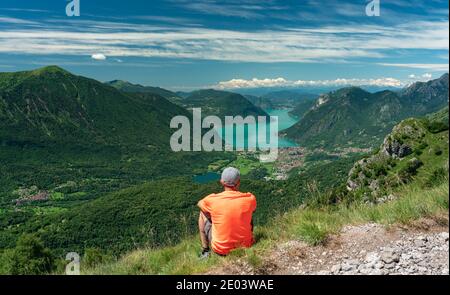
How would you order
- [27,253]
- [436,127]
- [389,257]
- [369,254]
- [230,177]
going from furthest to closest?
[436,127], [27,253], [230,177], [369,254], [389,257]

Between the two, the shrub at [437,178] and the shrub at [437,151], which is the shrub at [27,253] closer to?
the shrub at [437,178]

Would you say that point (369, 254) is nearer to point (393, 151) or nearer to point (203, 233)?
point (203, 233)

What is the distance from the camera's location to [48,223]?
16025 cm

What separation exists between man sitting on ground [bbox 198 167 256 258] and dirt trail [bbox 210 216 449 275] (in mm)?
781

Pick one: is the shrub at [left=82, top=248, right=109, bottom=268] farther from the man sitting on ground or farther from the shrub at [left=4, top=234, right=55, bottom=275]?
the shrub at [left=4, top=234, right=55, bottom=275]

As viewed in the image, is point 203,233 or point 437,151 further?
point 437,151

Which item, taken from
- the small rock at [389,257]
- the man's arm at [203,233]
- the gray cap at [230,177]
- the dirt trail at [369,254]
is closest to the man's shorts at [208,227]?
the man's arm at [203,233]

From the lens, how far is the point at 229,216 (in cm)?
841

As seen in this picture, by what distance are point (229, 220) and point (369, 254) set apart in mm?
2726

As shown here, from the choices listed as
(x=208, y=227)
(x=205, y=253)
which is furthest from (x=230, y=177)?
(x=205, y=253)

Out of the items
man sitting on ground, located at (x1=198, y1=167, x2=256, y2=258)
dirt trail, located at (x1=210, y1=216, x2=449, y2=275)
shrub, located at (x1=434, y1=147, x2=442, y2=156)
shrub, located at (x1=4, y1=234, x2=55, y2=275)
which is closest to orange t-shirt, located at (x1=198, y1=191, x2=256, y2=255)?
man sitting on ground, located at (x1=198, y1=167, x2=256, y2=258)

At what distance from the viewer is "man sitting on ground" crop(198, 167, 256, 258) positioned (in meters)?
8.37

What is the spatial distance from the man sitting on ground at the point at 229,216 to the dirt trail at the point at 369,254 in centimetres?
78
